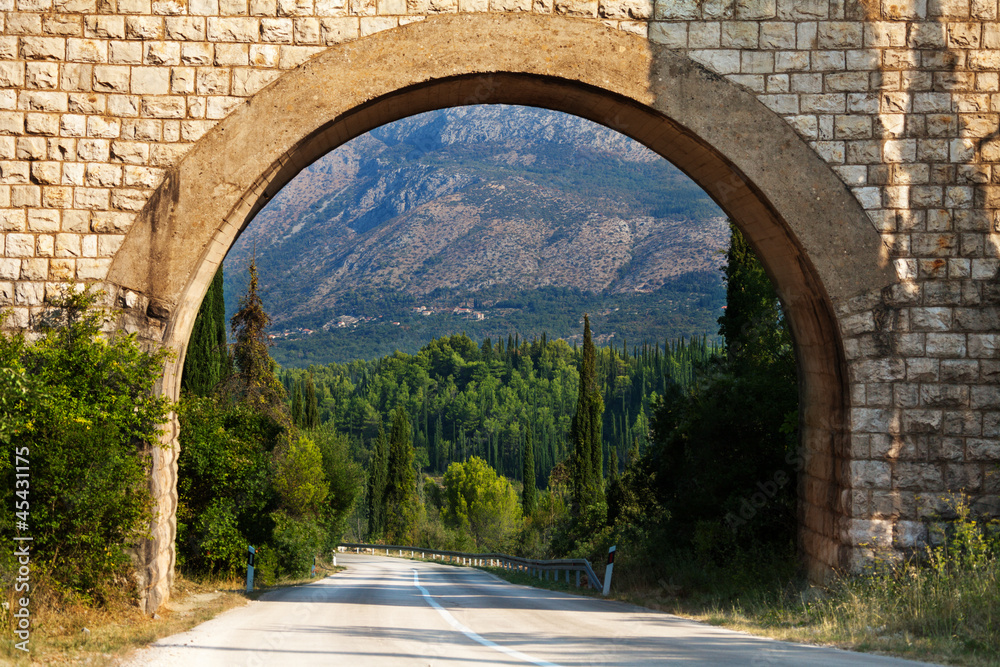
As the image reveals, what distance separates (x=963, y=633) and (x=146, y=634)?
6.45 meters

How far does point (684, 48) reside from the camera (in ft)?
27.0

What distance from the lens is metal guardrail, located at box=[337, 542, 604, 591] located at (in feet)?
51.2

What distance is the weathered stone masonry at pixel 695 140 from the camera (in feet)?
26.0

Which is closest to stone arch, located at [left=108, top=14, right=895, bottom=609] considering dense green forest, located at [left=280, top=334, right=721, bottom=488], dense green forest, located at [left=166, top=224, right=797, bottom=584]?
dense green forest, located at [left=166, top=224, right=797, bottom=584]

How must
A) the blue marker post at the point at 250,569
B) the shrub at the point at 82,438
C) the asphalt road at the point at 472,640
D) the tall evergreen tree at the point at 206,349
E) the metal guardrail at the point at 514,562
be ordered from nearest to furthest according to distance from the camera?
the asphalt road at the point at 472,640 → the shrub at the point at 82,438 → the blue marker post at the point at 250,569 → the metal guardrail at the point at 514,562 → the tall evergreen tree at the point at 206,349

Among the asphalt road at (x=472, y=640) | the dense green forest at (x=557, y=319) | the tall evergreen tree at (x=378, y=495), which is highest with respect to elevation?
the dense green forest at (x=557, y=319)

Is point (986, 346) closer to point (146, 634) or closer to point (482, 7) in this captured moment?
point (482, 7)

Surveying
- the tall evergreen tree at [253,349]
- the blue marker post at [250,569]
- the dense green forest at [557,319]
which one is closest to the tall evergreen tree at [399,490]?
the tall evergreen tree at [253,349]

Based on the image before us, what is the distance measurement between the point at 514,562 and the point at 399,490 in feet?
100

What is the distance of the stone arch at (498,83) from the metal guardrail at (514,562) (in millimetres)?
7315

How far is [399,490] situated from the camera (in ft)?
184

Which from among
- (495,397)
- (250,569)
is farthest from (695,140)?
(495,397)

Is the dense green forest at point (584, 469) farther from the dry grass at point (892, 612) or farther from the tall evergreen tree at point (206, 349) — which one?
the dry grass at point (892, 612)

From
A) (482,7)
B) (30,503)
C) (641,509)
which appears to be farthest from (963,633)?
(641,509)
